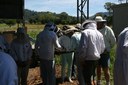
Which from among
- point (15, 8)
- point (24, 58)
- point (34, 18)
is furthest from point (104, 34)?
point (34, 18)

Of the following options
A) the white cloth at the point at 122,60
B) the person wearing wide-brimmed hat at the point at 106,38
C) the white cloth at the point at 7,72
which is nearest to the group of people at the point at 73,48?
the person wearing wide-brimmed hat at the point at 106,38

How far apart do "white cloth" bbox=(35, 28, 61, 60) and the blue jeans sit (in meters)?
0.15

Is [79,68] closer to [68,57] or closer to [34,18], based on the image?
[68,57]

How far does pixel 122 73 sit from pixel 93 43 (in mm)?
3349

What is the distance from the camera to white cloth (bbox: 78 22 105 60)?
31.1 feet

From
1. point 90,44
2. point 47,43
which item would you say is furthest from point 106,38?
point 47,43

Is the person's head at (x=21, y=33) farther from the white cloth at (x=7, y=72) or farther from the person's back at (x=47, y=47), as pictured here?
the white cloth at (x=7, y=72)

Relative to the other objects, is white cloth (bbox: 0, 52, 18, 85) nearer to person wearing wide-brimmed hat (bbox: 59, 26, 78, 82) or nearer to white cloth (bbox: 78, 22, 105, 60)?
white cloth (bbox: 78, 22, 105, 60)

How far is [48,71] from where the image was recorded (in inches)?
436

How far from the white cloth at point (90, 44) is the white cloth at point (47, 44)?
1277mm

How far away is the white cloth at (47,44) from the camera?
423 inches

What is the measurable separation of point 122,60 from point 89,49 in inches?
132

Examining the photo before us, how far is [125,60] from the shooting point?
20.2ft

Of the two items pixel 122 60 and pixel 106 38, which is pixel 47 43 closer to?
pixel 106 38
